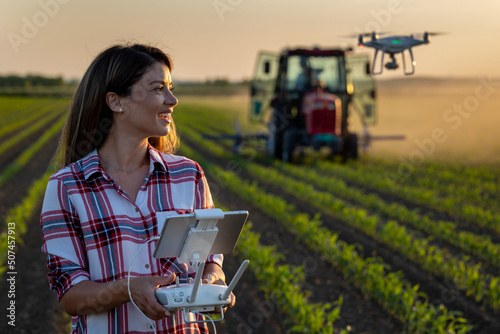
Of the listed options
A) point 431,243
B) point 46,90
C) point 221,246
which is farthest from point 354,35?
point 46,90

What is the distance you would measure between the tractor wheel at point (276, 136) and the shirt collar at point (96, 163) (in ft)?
33.4

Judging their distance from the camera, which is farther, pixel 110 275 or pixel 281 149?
pixel 281 149

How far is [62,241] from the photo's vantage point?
1.63 meters

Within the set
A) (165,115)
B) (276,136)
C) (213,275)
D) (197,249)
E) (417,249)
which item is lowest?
(417,249)

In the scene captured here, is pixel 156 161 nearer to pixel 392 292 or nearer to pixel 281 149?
pixel 392 292

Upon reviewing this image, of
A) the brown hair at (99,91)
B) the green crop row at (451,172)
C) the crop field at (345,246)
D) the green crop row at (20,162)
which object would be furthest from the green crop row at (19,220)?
the green crop row at (451,172)

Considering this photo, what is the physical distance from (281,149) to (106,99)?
10393mm

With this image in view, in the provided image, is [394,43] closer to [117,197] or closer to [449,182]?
[117,197]

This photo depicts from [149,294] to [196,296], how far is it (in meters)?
0.12

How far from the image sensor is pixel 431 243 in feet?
20.8

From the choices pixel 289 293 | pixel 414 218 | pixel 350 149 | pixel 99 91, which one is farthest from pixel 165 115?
pixel 350 149

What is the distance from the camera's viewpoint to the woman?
5.36 ft

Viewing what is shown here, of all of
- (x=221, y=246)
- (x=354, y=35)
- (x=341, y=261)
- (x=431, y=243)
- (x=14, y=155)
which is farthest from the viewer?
(x=14, y=155)

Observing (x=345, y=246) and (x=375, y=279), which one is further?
(x=345, y=246)
